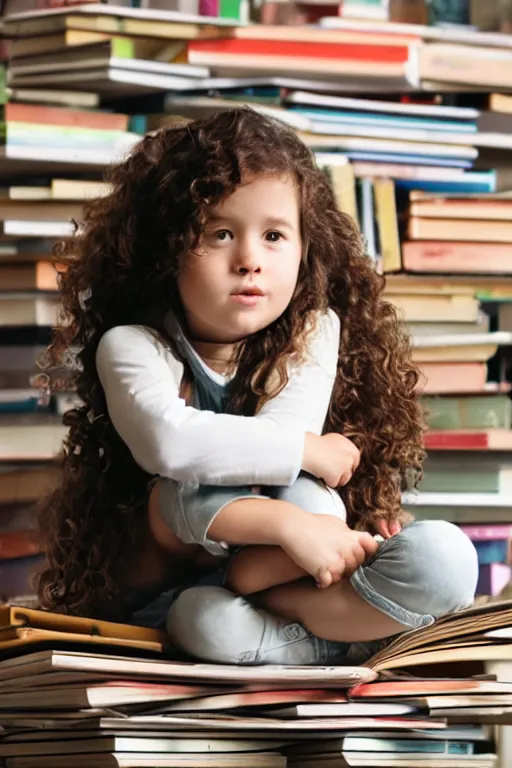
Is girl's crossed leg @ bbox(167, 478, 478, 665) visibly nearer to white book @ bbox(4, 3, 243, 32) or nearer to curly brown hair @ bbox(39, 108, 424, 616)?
curly brown hair @ bbox(39, 108, 424, 616)

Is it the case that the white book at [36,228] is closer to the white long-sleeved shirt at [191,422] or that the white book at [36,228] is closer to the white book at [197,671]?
the white long-sleeved shirt at [191,422]

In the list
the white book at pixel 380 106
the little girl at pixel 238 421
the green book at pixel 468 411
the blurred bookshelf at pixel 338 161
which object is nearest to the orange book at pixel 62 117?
the blurred bookshelf at pixel 338 161

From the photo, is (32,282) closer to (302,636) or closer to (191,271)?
(191,271)

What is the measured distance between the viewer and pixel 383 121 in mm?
1765

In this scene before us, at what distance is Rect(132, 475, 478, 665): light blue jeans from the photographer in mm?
932

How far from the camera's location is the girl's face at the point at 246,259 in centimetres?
103

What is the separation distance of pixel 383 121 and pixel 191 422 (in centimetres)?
90

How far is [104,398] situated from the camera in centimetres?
113

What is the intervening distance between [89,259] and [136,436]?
221 millimetres

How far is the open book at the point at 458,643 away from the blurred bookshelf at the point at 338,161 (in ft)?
2.31

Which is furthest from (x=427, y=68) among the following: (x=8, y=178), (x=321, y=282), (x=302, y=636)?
(x=302, y=636)

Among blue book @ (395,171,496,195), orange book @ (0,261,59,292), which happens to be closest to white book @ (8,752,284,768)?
orange book @ (0,261,59,292)

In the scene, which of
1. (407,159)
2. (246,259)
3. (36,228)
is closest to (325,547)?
(246,259)

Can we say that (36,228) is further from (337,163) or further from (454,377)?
(454,377)
